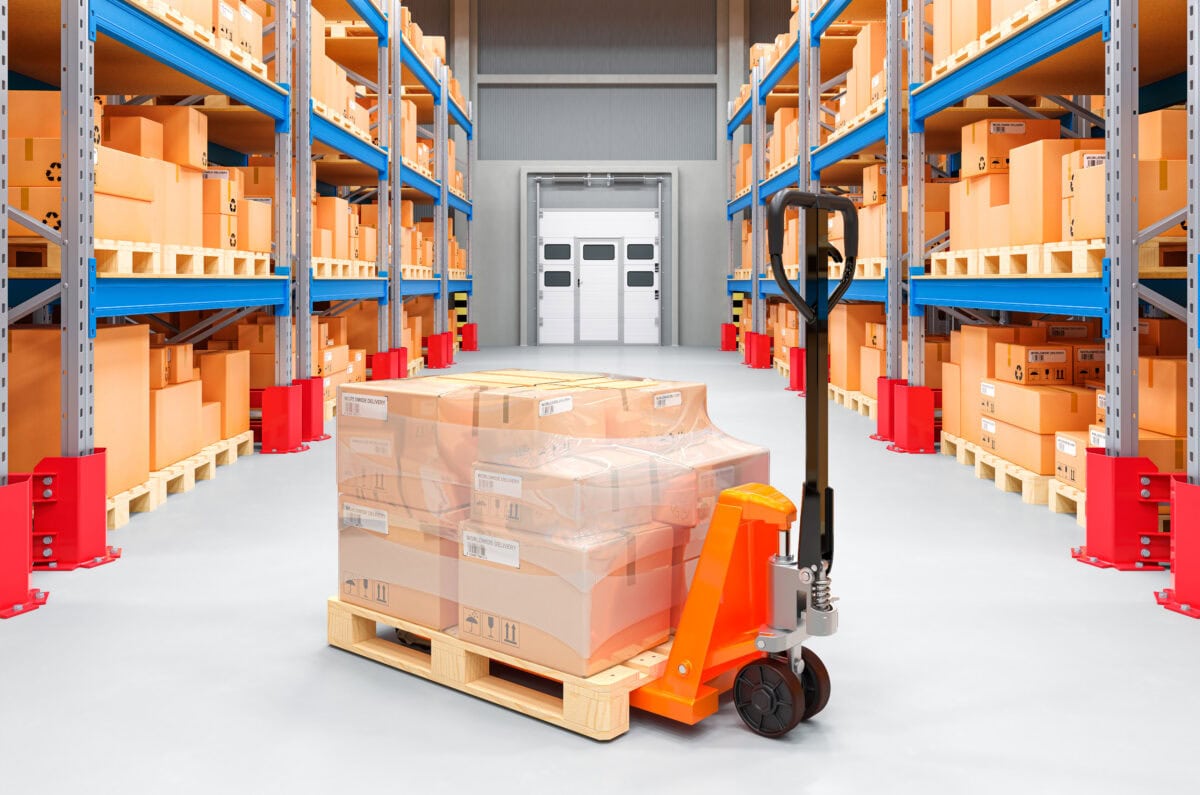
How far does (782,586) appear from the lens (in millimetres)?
2668

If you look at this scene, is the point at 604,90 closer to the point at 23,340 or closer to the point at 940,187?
the point at 940,187

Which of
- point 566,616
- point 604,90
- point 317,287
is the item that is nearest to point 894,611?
point 566,616

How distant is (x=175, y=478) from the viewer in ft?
19.6

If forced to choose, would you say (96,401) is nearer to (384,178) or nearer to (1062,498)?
(1062,498)

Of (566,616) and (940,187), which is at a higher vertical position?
(940,187)

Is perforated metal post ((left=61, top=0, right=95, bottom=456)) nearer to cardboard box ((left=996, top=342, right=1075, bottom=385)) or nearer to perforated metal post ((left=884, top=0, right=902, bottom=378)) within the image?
cardboard box ((left=996, top=342, right=1075, bottom=385))

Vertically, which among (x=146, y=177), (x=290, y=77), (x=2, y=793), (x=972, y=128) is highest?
(x=290, y=77)

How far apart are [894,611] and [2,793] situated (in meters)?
2.82

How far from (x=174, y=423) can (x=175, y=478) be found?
1.03ft

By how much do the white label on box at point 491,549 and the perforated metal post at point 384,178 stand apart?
320 inches

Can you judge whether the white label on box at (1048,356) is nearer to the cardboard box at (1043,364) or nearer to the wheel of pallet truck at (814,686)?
the cardboard box at (1043,364)

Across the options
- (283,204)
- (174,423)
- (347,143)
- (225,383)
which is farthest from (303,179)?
(174,423)

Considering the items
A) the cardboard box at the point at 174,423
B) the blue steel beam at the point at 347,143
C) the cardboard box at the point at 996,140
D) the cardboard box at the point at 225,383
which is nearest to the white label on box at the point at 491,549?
the cardboard box at the point at 174,423

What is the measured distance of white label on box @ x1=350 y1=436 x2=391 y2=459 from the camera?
328 centimetres
